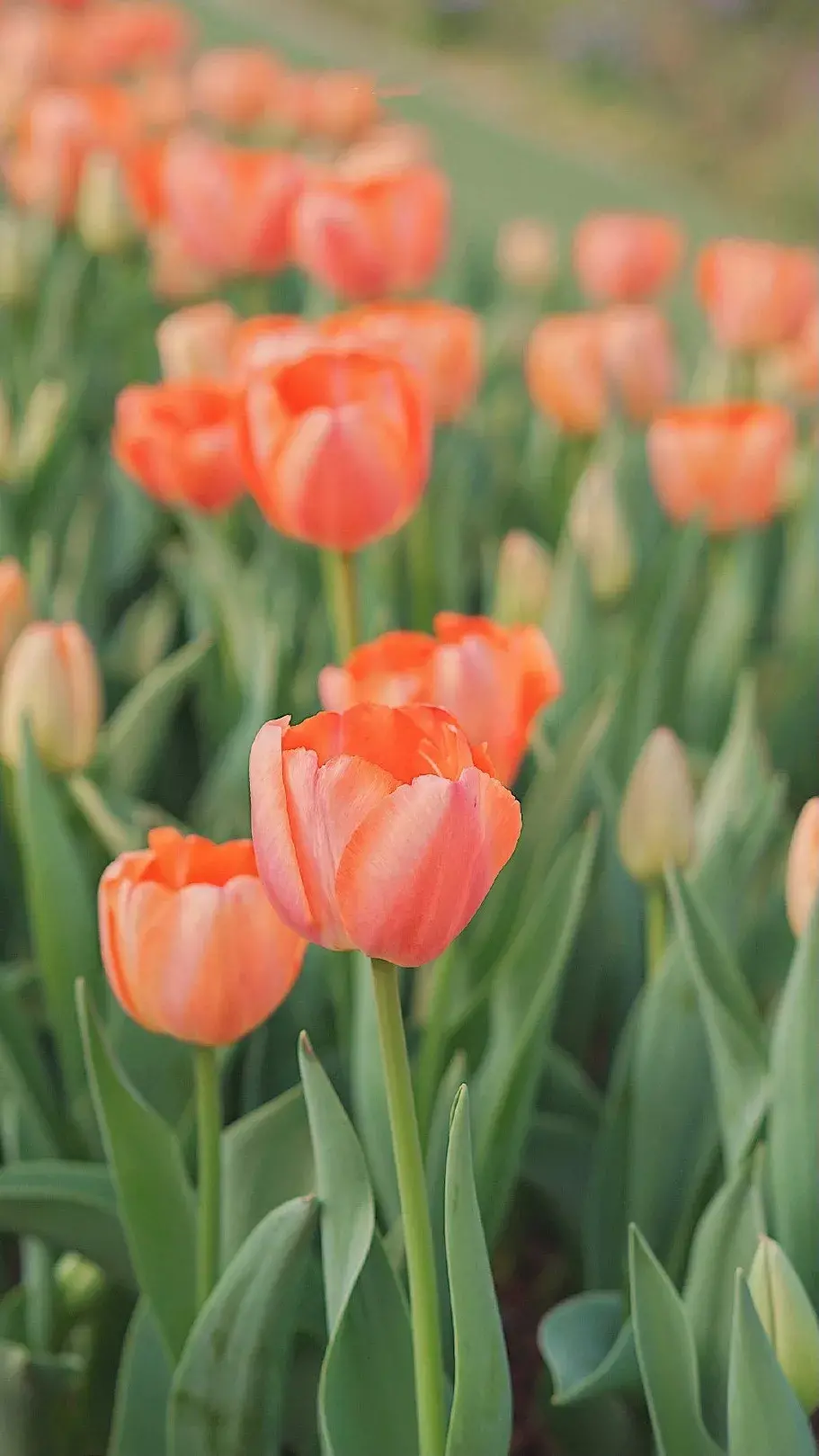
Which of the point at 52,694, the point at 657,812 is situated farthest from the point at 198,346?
the point at 657,812

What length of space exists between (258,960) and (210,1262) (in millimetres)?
128

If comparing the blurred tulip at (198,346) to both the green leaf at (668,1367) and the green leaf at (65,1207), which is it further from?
the green leaf at (668,1367)

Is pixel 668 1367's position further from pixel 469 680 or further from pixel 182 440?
pixel 182 440

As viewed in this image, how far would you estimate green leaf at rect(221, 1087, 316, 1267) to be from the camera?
540 millimetres

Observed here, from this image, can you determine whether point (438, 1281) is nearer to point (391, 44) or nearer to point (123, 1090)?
point (123, 1090)

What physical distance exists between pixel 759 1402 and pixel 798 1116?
0.10 metres

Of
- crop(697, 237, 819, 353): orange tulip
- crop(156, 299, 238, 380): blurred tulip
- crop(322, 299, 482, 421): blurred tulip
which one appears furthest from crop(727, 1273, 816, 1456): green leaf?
crop(697, 237, 819, 353): orange tulip

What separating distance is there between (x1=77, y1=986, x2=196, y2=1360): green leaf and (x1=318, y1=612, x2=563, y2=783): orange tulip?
159mm

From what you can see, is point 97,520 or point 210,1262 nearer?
point 210,1262

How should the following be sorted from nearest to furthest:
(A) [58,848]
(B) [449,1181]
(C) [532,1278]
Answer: (B) [449,1181]
(A) [58,848]
(C) [532,1278]

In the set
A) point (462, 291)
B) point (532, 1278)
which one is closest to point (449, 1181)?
point (532, 1278)

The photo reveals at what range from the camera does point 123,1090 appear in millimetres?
522

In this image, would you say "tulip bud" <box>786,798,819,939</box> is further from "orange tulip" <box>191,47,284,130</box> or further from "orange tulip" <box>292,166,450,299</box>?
"orange tulip" <box>191,47,284,130</box>

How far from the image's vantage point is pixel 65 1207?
0.57m
